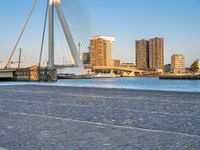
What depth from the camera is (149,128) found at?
9.49 meters

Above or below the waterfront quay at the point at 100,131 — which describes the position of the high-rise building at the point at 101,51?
above

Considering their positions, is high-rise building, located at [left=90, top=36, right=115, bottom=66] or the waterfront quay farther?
high-rise building, located at [left=90, top=36, right=115, bottom=66]

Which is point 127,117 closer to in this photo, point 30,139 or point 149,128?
point 149,128

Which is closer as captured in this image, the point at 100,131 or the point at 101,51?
the point at 100,131

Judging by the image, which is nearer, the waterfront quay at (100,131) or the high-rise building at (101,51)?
the waterfront quay at (100,131)

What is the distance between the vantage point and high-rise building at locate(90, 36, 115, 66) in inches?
6969

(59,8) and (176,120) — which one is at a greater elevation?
(59,8)

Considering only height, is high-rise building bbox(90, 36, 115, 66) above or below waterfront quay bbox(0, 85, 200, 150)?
above

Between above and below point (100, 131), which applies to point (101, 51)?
above

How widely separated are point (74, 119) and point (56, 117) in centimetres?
79

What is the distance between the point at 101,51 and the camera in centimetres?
18038

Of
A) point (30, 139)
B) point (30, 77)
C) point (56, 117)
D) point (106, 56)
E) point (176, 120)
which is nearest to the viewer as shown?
point (30, 139)

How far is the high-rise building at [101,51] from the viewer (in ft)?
581

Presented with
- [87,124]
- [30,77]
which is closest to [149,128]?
[87,124]
